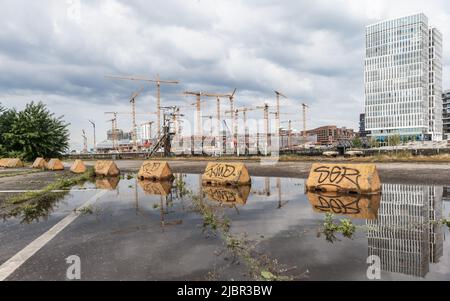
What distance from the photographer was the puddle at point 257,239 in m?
4.66

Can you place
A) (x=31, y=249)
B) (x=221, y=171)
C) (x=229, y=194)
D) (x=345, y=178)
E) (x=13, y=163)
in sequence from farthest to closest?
(x=13, y=163)
(x=221, y=171)
(x=229, y=194)
(x=345, y=178)
(x=31, y=249)

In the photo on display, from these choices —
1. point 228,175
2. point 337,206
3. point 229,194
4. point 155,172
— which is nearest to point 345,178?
point 337,206

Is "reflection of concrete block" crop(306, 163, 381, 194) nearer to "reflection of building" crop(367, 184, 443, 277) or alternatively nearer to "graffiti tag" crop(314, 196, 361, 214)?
"reflection of building" crop(367, 184, 443, 277)

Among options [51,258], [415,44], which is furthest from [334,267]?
[415,44]

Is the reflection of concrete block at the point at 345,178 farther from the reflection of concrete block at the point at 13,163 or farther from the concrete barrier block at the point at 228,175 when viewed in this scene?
the reflection of concrete block at the point at 13,163

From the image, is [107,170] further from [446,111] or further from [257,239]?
[446,111]

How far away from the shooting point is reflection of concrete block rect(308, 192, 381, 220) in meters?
8.26

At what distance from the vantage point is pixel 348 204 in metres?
9.45

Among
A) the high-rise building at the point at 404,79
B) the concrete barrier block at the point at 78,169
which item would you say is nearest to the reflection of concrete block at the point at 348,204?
the concrete barrier block at the point at 78,169

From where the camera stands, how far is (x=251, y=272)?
179 inches

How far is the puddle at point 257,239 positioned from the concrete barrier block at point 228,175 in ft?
11.8

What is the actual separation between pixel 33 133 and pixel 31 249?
1334 inches

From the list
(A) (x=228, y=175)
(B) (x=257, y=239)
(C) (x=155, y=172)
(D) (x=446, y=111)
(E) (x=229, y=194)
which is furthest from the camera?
(D) (x=446, y=111)

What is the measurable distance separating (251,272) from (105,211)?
643 cm
